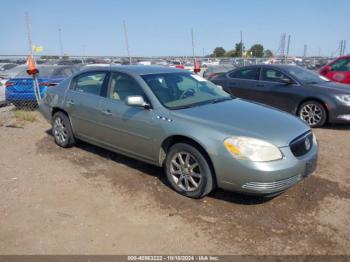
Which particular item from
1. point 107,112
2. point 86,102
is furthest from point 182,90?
point 86,102

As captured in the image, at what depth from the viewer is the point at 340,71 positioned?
9.67 meters

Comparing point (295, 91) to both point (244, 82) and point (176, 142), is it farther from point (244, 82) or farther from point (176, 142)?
A: point (176, 142)

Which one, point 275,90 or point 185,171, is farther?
point 275,90

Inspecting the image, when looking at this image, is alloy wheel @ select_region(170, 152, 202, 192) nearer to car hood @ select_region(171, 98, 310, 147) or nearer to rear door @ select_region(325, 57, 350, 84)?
car hood @ select_region(171, 98, 310, 147)

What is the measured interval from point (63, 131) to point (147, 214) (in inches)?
116

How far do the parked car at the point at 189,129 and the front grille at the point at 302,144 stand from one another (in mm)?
11

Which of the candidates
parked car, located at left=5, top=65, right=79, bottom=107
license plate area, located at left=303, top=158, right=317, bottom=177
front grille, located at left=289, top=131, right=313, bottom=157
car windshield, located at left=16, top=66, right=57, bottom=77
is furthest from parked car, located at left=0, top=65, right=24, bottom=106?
license plate area, located at left=303, top=158, right=317, bottom=177

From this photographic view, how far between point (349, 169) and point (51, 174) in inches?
170

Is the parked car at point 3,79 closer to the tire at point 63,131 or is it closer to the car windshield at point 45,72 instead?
the car windshield at point 45,72

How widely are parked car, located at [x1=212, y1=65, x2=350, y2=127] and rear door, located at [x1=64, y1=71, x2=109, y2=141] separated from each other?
14.5 ft

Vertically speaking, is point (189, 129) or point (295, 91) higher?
point (189, 129)

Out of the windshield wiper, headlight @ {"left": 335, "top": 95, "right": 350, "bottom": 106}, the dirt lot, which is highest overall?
the windshield wiper

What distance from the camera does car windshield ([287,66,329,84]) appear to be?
7.77 metres

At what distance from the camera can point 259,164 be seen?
3410 mm
